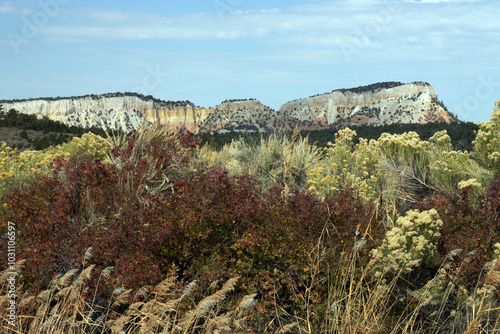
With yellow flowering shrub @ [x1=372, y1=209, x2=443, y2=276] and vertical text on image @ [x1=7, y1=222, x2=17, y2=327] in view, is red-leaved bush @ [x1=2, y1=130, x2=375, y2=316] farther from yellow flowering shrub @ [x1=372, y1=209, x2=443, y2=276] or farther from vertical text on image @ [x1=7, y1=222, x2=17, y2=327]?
yellow flowering shrub @ [x1=372, y1=209, x2=443, y2=276]

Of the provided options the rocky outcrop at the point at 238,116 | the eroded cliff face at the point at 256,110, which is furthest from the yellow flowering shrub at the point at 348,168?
the rocky outcrop at the point at 238,116

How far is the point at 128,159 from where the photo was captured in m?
8.82

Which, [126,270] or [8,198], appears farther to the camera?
[8,198]

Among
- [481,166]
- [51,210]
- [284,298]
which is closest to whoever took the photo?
[284,298]

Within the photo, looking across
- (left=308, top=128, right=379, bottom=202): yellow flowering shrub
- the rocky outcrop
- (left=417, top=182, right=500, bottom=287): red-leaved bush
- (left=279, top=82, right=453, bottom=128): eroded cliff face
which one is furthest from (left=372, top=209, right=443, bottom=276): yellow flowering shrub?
the rocky outcrop

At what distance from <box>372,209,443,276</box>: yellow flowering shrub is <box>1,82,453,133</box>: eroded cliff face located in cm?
6566

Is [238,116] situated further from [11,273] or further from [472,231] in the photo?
[11,273]

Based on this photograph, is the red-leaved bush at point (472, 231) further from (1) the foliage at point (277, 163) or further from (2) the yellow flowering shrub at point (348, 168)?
(1) the foliage at point (277, 163)

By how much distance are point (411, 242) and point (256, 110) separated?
3012 inches

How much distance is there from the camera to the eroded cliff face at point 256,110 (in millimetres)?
72812

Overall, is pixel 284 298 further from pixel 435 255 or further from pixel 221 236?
pixel 435 255

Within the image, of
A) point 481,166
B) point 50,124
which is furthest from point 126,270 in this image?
point 50,124

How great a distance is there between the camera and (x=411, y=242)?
215 inches

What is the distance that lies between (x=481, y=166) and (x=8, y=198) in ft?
25.7
